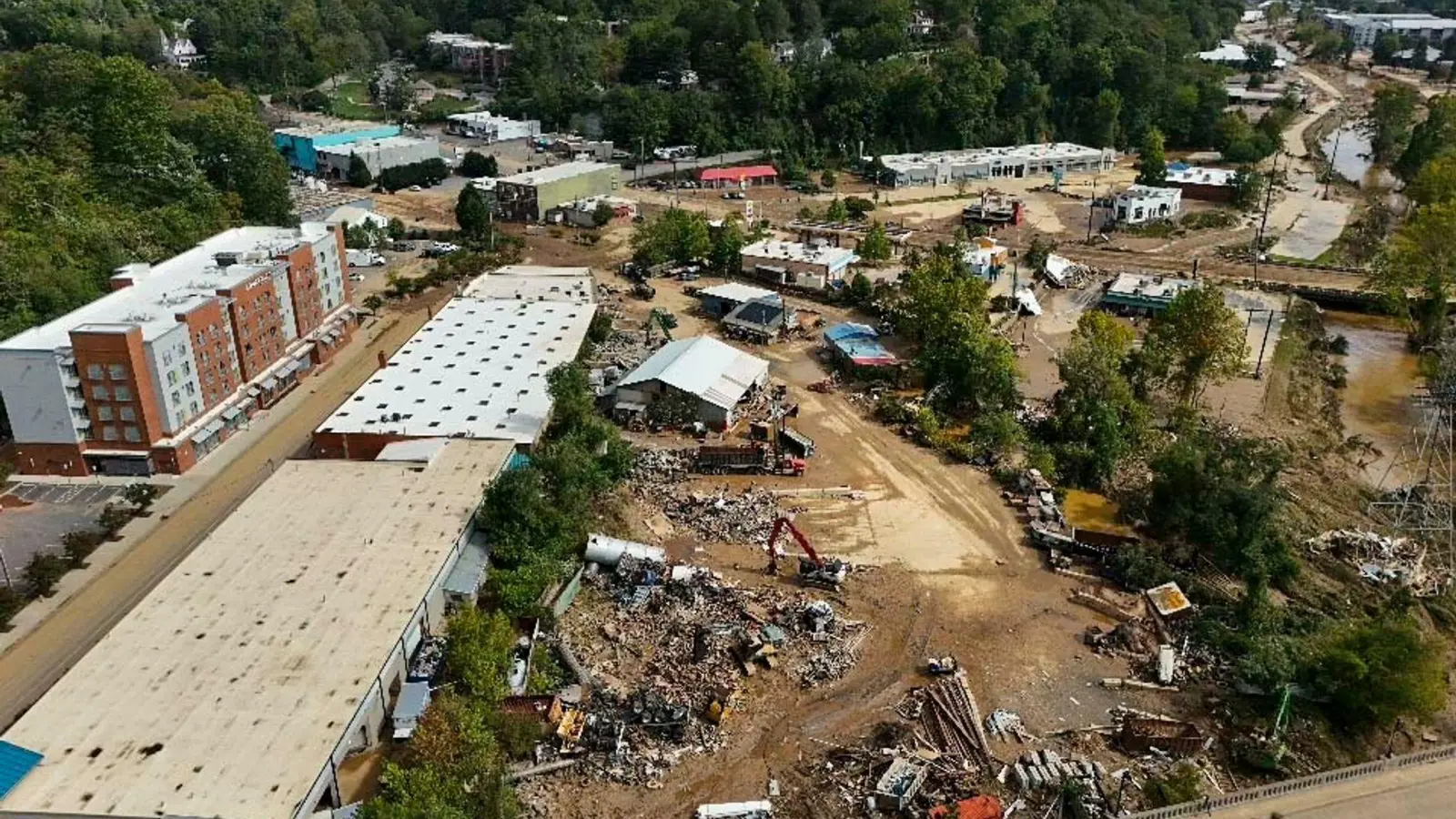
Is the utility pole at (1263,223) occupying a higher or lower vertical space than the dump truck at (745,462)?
higher

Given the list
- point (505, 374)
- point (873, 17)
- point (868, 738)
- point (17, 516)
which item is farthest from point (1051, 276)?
point (873, 17)

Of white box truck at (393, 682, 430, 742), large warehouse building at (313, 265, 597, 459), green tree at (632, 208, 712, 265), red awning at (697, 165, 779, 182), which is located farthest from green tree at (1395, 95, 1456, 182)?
white box truck at (393, 682, 430, 742)

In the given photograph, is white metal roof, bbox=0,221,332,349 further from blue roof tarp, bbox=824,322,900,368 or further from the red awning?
the red awning

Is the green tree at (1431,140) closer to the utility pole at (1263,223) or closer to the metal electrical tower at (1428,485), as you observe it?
the utility pole at (1263,223)

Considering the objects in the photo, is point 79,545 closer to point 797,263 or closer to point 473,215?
point 473,215

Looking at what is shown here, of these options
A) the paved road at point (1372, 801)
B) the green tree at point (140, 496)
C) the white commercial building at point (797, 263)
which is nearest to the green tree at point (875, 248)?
the white commercial building at point (797, 263)
